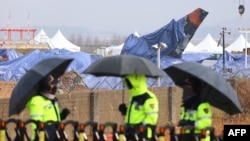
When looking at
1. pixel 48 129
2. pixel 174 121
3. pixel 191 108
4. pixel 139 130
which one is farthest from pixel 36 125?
pixel 174 121

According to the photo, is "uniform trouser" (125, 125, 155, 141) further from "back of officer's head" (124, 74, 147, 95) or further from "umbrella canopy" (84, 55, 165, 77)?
"umbrella canopy" (84, 55, 165, 77)

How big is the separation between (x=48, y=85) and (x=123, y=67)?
3.40ft

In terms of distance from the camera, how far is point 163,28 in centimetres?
3666

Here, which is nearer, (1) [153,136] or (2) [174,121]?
(1) [153,136]

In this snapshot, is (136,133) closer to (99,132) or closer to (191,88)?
(99,132)

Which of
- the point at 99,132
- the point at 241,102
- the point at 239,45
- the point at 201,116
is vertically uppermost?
the point at 239,45

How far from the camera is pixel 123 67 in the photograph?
898cm

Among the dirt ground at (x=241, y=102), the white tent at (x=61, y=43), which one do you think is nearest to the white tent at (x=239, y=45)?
the white tent at (x=61, y=43)

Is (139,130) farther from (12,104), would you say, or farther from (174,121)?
(174,121)

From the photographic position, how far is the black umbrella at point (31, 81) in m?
8.60

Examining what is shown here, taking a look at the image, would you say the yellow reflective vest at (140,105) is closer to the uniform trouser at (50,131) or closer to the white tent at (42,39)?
the uniform trouser at (50,131)

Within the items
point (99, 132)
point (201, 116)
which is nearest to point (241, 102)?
point (201, 116)

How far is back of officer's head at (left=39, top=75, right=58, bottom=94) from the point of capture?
28.8 feet

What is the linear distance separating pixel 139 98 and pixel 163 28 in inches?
1098
